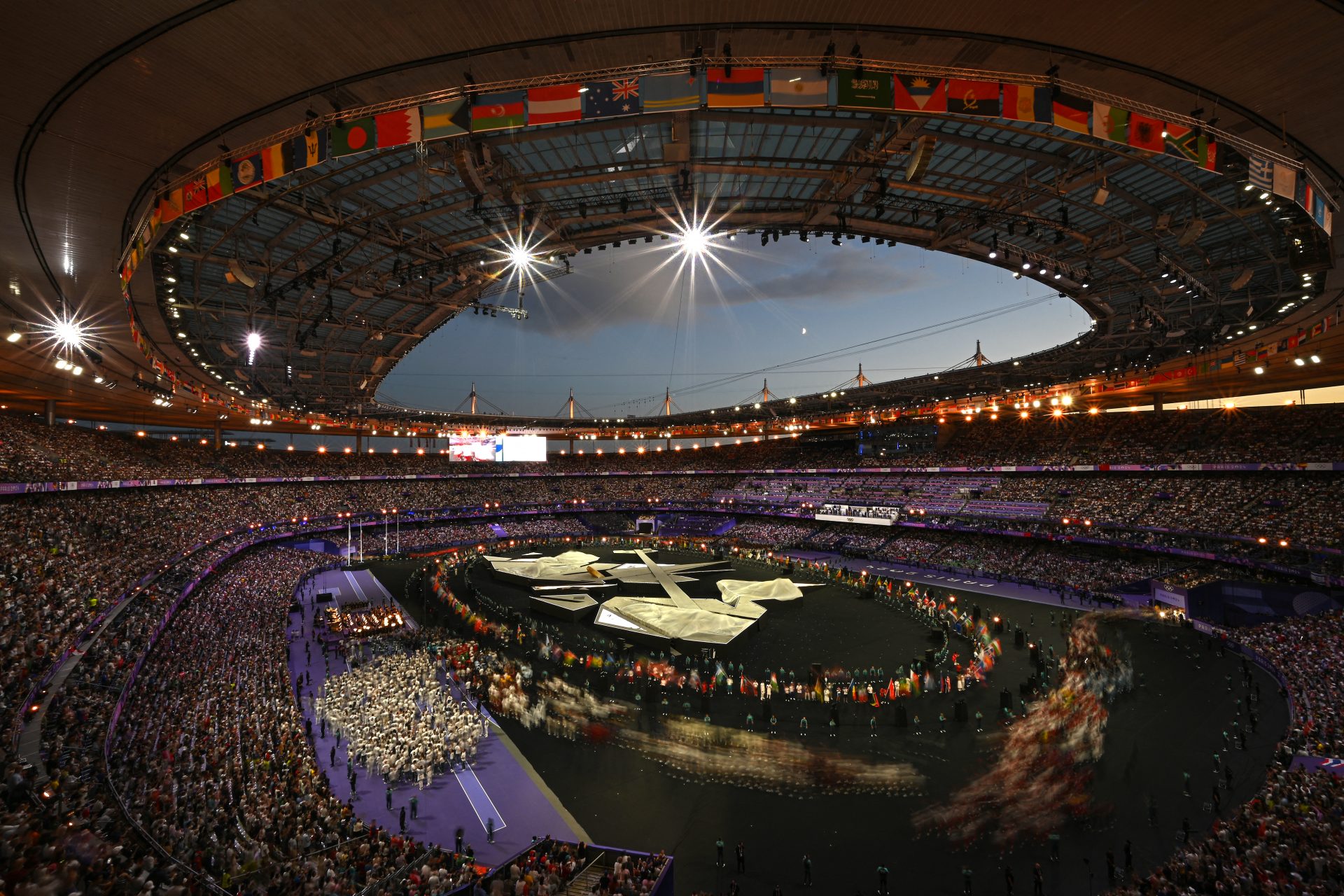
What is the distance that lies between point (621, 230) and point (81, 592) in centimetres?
2268

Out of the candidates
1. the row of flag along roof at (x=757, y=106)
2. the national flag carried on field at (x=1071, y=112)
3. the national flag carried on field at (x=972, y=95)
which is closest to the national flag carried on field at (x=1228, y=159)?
the row of flag along roof at (x=757, y=106)

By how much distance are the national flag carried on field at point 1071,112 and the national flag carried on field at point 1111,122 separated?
0.10 meters

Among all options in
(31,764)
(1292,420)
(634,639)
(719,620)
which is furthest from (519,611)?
(1292,420)

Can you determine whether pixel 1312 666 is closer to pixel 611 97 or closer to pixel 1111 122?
pixel 1111 122

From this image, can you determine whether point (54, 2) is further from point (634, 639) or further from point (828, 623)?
point (828, 623)

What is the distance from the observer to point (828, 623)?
2936 centimetres

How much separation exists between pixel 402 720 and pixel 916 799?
1465 centimetres

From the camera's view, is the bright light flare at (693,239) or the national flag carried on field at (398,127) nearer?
the national flag carried on field at (398,127)

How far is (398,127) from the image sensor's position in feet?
25.7

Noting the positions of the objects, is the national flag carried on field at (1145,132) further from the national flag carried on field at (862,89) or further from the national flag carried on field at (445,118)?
the national flag carried on field at (445,118)

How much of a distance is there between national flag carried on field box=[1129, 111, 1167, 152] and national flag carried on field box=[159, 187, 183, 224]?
14354 millimetres

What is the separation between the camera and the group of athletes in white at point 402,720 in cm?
1561

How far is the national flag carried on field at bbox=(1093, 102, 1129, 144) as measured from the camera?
25.6 feet

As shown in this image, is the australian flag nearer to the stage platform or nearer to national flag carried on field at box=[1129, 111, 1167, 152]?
national flag carried on field at box=[1129, 111, 1167, 152]
